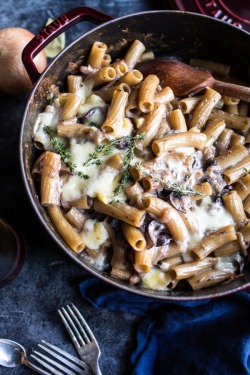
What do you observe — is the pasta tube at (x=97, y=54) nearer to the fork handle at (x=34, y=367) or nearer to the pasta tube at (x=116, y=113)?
the pasta tube at (x=116, y=113)

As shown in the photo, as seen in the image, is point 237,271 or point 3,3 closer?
point 237,271

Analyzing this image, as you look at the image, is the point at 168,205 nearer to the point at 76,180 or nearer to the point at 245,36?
the point at 76,180

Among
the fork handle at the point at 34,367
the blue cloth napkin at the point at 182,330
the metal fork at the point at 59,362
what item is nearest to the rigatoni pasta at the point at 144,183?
the blue cloth napkin at the point at 182,330

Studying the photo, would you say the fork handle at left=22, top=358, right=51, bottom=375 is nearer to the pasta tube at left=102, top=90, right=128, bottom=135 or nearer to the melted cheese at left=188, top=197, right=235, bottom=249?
the melted cheese at left=188, top=197, right=235, bottom=249

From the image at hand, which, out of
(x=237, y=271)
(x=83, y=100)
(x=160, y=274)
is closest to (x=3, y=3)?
(x=83, y=100)

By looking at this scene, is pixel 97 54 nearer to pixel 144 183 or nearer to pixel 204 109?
pixel 204 109

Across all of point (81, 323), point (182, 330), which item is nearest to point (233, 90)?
point (182, 330)

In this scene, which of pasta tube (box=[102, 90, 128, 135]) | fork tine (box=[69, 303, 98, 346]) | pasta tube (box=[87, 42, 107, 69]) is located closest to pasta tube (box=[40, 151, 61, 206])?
pasta tube (box=[102, 90, 128, 135])
